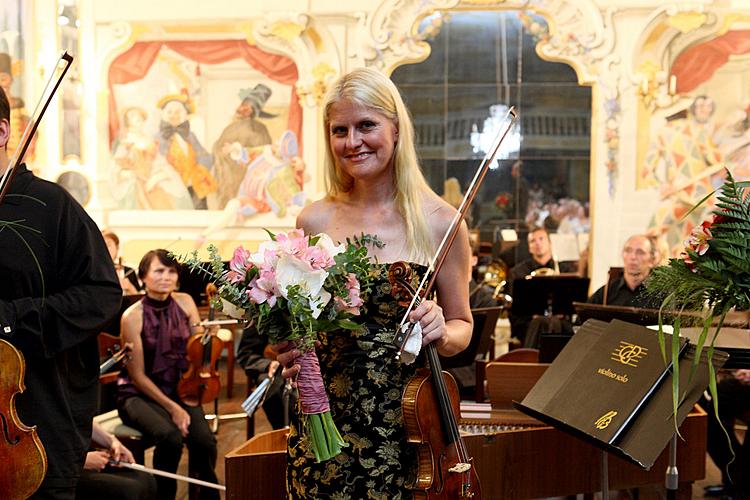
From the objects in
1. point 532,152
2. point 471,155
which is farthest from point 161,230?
point 532,152

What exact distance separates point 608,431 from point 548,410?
10.6 inches

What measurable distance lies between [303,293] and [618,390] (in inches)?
40.7

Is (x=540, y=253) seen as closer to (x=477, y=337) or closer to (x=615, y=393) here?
(x=477, y=337)

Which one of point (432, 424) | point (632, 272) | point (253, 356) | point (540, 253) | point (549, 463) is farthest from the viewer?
point (540, 253)

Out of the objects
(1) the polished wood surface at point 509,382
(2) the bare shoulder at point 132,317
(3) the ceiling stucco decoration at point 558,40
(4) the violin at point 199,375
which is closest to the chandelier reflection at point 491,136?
(3) the ceiling stucco decoration at point 558,40

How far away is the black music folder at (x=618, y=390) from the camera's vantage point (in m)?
2.24

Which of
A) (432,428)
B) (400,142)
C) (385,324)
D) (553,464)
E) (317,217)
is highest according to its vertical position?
(400,142)

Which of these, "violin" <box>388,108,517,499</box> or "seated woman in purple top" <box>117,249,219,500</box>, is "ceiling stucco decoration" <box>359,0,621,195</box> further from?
"violin" <box>388,108,517,499</box>

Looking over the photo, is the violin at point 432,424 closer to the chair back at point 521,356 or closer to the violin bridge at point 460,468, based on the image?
the violin bridge at point 460,468

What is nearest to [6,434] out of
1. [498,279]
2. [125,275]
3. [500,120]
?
[125,275]

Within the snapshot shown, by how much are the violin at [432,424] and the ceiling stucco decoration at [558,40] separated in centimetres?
873

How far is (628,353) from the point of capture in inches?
101

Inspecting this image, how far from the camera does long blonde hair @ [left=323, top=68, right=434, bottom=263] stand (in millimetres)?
2227

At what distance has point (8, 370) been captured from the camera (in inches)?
84.6
